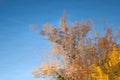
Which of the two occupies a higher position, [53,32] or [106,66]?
[53,32]

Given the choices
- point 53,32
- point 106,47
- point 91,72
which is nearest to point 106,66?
point 91,72

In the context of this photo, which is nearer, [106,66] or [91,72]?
[106,66]

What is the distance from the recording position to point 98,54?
34000 millimetres

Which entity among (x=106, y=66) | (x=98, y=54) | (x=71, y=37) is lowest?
(x=106, y=66)

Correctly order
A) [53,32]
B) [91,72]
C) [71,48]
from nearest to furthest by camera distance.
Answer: [91,72]
[71,48]
[53,32]

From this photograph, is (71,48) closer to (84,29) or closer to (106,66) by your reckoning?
(84,29)

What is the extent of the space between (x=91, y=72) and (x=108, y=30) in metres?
6.52

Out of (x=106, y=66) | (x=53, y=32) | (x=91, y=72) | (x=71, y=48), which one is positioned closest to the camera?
(x=106, y=66)

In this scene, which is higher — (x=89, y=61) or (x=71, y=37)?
(x=71, y=37)

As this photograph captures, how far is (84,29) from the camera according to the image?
3606cm

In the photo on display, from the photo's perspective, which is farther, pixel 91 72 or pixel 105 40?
pixel 105 40

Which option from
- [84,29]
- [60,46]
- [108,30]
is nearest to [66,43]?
[60,46]

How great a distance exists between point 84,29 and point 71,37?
206 centimetres

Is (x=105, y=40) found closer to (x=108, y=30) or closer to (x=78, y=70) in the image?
(x=108, y=30)
